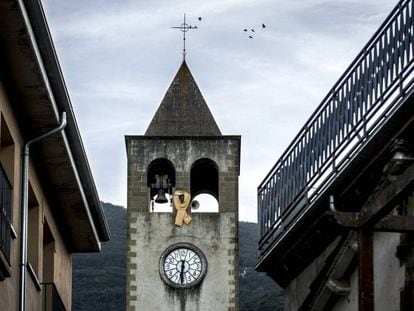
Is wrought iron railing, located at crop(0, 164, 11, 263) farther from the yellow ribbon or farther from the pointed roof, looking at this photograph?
the pointed roof

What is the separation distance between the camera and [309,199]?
21.1 metres

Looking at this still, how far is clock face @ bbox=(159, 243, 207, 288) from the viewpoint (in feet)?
212

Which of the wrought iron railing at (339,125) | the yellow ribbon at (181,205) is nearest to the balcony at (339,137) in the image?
the wrought iron railing at (339,125)

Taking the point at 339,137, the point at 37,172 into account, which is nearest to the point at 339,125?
the point at 339,137

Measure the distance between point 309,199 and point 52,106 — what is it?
2980mm

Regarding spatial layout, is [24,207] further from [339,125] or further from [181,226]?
[181,226]

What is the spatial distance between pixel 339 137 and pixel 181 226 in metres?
44.3

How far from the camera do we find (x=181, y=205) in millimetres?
62844

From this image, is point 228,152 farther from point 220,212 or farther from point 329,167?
point 329,167

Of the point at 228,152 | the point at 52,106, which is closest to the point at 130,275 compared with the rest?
the point at 228,152

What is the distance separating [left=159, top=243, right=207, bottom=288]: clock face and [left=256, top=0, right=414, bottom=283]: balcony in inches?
1602

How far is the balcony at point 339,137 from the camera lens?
18156mm

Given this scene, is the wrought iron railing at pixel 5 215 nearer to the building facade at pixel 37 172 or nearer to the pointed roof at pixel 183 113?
the building facade at pixel 37 172

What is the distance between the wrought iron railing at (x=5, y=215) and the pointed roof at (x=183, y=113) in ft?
148
